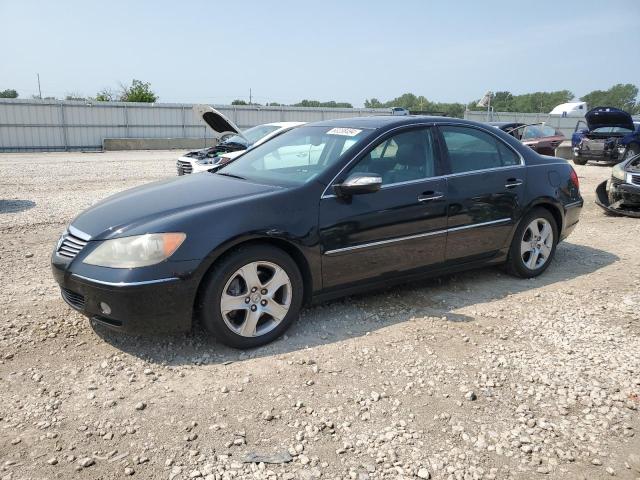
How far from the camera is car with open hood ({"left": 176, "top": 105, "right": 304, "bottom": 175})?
1006cm

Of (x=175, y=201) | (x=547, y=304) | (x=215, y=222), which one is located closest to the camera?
(x=215, y=222)

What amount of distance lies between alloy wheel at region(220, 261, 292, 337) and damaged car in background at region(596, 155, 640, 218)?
6.93 metres

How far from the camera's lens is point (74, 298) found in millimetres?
3666

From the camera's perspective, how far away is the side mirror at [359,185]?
3.96 meters

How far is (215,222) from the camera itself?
360 centimetres

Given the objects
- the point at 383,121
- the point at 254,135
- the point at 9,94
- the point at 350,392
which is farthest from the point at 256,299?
the point at 9,94

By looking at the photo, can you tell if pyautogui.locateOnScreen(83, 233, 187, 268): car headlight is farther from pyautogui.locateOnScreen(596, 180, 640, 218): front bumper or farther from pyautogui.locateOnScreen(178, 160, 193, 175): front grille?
pyautogui.locateOnScreen(596, 180, 640, 218): front bumper

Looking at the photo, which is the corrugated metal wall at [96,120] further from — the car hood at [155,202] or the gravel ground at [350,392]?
the gravel ground at [350,392]

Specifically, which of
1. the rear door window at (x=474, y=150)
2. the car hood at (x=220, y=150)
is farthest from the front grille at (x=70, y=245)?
the car hood at (x=220, y=150)

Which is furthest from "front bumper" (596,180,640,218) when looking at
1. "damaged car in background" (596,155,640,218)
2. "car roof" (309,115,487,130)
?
"car roof" (309,115,487,130)

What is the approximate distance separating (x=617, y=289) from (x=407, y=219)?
7.66ft

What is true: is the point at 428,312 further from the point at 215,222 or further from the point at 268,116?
the point at 268,116

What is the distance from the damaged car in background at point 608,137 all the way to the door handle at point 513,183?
14.2 meters

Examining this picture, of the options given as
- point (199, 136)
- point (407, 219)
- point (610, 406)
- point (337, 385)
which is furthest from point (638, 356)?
point (199, 136)
